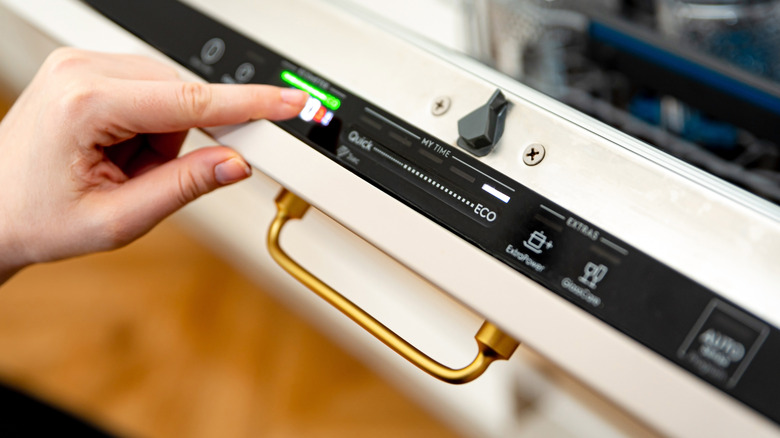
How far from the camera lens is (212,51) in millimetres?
514

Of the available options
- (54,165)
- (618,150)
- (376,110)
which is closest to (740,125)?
(618,150)

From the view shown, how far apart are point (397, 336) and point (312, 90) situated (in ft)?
0.65

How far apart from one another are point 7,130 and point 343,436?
86cm

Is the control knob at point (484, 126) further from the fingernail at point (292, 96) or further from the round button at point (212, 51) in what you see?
the round button at point (212, 51)

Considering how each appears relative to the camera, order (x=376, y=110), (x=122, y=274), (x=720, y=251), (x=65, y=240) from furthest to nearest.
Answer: (x=122, y=274)
(x=65, y=240)
(x=376, y=110)
(x=720, y=251)

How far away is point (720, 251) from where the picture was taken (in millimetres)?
341

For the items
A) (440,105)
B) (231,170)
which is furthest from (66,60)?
(440,105)

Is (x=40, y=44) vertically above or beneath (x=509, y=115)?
beneath

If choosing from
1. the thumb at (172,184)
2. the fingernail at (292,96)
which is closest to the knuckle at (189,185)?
the thumb at (172,184)

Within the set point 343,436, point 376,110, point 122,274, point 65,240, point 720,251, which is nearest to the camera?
point 720,251

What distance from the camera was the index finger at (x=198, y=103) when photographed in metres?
0.46

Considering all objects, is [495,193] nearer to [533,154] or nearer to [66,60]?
[533,154]

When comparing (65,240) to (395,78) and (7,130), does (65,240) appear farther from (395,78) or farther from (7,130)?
(395,78)

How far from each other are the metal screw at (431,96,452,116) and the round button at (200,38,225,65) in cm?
20
